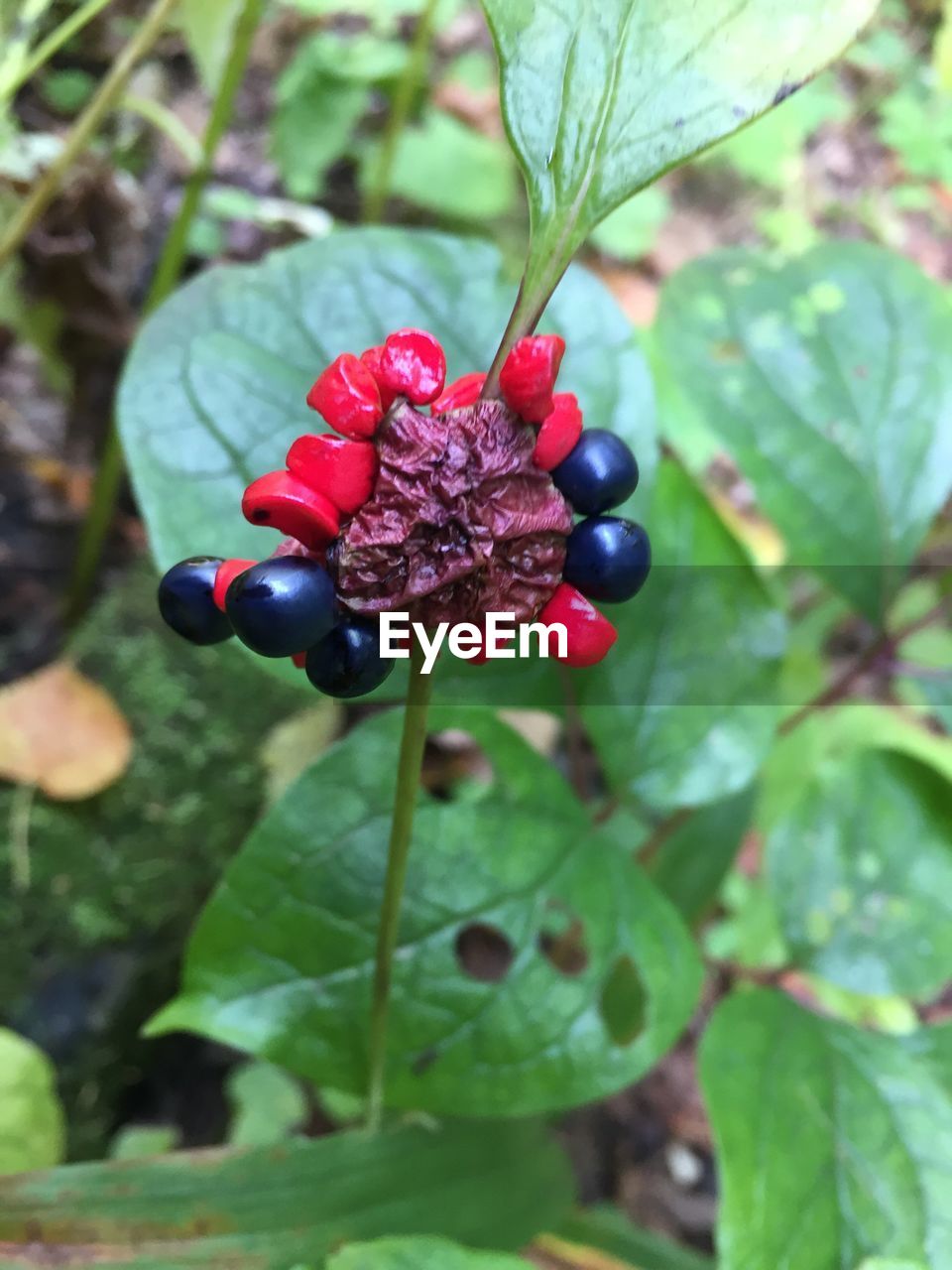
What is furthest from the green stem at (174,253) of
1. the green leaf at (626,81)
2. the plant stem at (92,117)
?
the green leaf at (626,81)

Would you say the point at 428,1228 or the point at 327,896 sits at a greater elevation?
the point at 327,896

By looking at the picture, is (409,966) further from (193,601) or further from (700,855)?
(700,855)

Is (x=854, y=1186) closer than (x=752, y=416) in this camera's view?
Yes

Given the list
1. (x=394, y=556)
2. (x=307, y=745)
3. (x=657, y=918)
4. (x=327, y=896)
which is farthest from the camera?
(x=307, y=745)

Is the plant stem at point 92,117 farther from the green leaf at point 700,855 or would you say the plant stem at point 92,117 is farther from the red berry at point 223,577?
the green leaf at point 700,855

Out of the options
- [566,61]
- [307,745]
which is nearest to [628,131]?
[566,61]

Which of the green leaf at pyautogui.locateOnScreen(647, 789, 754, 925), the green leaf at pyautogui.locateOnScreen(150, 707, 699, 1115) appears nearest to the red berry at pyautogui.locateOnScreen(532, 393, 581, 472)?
the green leaf at pyautogui.locateOnScreen(150, 707, 699, 1115)

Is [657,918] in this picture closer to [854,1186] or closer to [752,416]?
[854,1186]
